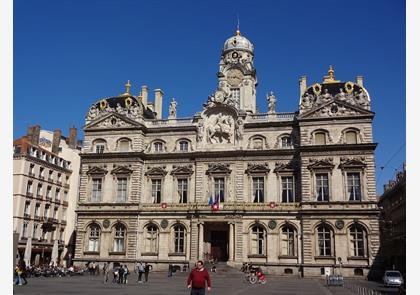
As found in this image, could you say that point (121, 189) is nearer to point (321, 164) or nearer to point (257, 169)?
point (257, 169)

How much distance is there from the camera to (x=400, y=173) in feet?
196

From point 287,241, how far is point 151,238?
48.8 feet

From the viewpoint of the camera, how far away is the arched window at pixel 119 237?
5249 centimetres

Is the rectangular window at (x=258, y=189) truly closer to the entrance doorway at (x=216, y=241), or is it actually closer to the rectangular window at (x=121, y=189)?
the entrance doorway at (x=216, y=241)

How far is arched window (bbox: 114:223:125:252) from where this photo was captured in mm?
52487

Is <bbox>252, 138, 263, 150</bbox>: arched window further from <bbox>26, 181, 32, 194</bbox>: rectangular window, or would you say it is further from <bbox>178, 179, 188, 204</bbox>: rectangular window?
<bbox>26, 181, 32, 194</bbox>: rectangular window

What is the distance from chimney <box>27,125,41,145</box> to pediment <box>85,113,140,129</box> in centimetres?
1474

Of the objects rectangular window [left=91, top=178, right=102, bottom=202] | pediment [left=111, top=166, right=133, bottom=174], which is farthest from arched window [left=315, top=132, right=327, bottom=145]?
rectangular window [left=91, top=178, right=102, bottom=202]

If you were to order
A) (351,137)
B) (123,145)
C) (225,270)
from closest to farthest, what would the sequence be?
1. (225,270)
2. (351,137)
3. (123,145)

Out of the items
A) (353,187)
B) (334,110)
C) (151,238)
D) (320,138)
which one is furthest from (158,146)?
(353,187)

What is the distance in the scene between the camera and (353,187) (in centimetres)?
4706

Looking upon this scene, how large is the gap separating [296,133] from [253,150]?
16.2 feet

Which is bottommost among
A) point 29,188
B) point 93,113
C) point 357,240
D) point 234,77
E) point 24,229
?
point 357,240

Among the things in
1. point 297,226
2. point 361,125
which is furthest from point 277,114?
point 297,226
